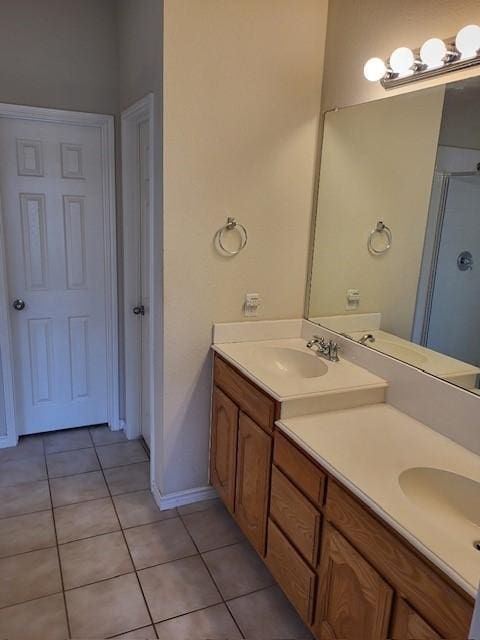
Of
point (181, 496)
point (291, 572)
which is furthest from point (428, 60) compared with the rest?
point (181, 496)

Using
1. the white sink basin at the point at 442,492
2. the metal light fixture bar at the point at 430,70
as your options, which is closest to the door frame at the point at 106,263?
the metal light fixture bar at the point at 430,70

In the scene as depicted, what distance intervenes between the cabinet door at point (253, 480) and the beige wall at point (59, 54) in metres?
2.14

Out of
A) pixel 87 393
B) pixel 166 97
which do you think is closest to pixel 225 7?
pixel 166 97

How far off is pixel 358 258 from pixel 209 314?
78cm

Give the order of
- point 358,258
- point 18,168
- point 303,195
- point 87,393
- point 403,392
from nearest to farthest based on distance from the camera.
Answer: point 403,392 < point 358,258 < point 303,195 < point 18,168 < point 87,393

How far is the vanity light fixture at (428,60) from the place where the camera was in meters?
1.52

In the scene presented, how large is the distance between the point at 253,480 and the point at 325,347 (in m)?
0.72

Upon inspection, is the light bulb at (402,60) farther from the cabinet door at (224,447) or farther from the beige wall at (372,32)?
the cabinet door at (224,447)

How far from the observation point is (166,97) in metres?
2.04

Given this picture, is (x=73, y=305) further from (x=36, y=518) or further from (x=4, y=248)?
(x=36, y=518)

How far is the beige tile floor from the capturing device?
179 centimetres

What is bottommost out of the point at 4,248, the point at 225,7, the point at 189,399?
the point at 189,399

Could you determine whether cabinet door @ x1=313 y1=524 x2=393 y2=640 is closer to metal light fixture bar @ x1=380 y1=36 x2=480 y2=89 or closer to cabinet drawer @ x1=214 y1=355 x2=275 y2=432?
cabinet drawer @ x1=214 y1=355 x2=275 y2=432

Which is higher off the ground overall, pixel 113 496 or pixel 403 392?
pixel 403 392
